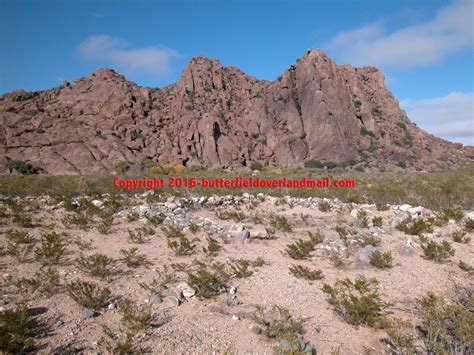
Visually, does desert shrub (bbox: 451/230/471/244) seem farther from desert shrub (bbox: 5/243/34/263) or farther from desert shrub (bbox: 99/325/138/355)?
desert shrub (bbox: 5/243/34/263)

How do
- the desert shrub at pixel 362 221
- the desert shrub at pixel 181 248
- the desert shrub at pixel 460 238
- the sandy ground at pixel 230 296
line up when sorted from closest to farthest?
the sandy ground at pixel 230 296, the desert shrub at pixel 181 248, the desert shrub at pixel 460 238, the desert shrub at pixel 362 221

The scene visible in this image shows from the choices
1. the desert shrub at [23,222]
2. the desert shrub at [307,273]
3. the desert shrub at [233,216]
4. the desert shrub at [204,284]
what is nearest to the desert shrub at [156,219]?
the desert shrub at [233,216]

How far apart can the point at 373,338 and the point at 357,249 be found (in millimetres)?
2950

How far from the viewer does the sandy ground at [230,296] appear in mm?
3238

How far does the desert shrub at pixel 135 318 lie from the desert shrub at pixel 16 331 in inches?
35.6

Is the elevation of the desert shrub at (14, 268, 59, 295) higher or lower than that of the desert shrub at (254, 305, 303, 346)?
higher

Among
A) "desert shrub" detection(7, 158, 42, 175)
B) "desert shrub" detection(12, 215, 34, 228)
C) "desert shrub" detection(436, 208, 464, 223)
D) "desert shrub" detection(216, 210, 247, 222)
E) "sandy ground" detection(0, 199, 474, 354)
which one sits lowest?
"sandy ground" detection(0, 199, 474, 354)

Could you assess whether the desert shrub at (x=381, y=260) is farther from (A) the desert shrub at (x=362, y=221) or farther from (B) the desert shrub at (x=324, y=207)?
(B) the desert shrub at (x=324, y=207)

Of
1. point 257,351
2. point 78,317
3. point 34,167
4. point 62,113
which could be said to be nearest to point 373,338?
point 257,351

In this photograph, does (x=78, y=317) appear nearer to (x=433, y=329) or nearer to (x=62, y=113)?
(x=433, y=329)

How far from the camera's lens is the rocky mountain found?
3781cm

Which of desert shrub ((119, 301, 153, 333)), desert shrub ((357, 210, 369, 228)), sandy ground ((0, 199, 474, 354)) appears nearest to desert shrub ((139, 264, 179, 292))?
sandy ground ((0, 199, 474, 354))

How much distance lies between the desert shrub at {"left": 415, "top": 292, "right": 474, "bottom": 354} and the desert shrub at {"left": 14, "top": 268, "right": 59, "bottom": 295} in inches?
183

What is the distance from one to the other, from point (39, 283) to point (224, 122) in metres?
43.6
